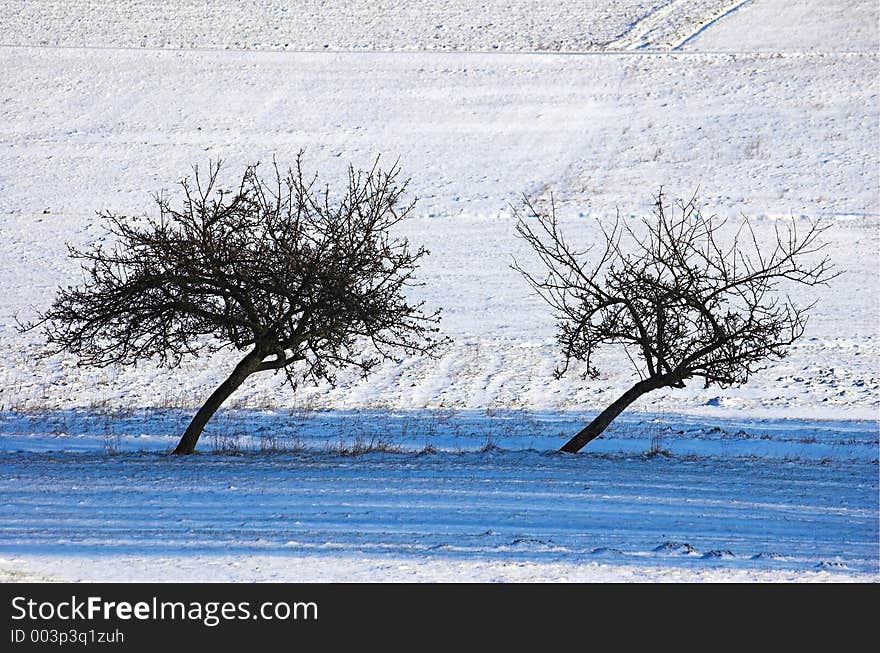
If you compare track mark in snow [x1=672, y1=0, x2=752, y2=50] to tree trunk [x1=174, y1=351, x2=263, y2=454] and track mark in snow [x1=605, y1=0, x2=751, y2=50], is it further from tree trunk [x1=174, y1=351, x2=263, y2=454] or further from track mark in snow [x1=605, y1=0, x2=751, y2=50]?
tree trunk [x1=174, y1=351, x2=263, y2=454]

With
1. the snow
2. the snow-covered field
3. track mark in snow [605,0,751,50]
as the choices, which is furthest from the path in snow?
the snow

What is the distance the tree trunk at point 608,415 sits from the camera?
38.3 ft

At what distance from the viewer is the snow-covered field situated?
8.34 meters

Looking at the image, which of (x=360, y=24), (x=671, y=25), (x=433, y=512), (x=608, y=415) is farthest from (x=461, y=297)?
(x=671, y=25)

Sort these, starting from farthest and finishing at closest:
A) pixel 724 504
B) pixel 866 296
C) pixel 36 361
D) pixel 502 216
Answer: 1. pixel 502 216
2. pixel 866 296
3. pixel 36 361
4. pixel 724 504

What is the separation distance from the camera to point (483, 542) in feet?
26.5

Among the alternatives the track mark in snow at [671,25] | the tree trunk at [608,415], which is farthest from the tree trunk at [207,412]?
the track mark in snow at [671,25]

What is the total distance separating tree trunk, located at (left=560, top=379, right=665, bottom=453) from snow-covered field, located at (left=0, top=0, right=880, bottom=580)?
388 millimetres

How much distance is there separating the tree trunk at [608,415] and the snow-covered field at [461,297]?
0.39m

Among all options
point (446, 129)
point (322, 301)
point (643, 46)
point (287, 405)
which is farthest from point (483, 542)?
point (643, 46)

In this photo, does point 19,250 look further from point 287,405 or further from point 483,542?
point 483,542

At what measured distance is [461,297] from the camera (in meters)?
22.2

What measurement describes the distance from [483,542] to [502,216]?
19858 mm

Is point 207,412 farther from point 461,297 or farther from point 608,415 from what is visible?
point 461,297
